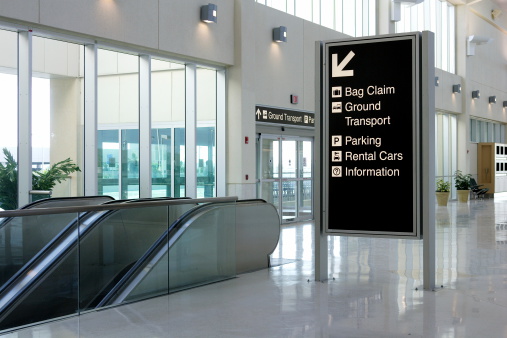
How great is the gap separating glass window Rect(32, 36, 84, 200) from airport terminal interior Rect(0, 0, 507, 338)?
0.09 ft

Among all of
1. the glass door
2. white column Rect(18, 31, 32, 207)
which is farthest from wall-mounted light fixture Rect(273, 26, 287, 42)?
white column Rect(18, 31, 32, 207)

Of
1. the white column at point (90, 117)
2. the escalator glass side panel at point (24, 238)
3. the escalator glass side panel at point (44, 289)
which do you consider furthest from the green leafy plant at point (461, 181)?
the escalator glass side panel at point (24, 238)

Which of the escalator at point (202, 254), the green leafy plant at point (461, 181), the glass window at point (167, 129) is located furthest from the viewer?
the green leafy plant at point (461, 181)

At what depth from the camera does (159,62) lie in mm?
13836

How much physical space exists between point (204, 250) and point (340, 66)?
2797mm

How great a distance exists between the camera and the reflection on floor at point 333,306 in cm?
554

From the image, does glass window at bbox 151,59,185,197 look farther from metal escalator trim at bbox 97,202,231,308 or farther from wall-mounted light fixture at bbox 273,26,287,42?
metal escalator trim at bbox 97,202,231,308

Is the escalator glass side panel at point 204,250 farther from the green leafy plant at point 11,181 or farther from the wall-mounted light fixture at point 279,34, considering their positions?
the wall-mounted light fixture at point 279,34

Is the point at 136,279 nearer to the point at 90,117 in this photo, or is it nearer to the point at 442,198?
the point at 90,117

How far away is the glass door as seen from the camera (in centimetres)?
1700

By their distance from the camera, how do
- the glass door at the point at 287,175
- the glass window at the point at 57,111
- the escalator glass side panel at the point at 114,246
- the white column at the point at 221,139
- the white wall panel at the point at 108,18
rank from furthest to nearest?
the glass door at the point at 287,175, the white column at the point at 221,139, the glass window at the point at 57,111, the white wall panel at the point at 108,18, the escalator glass side panel at the point at 114,246

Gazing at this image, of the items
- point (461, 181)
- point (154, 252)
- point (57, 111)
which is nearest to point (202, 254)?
point (154, 252)

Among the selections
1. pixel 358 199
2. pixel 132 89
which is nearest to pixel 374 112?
pixel 358 199

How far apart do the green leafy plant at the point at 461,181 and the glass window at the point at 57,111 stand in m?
21.0
